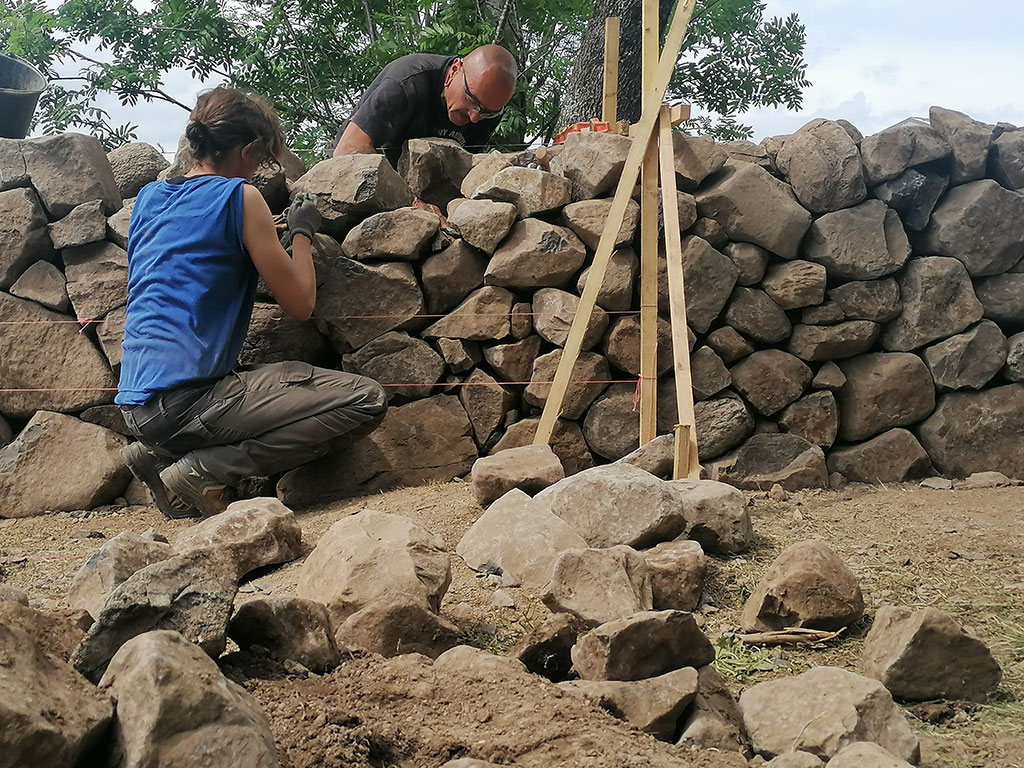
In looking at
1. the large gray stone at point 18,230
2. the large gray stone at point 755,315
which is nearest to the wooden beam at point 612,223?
the large gray stone at point 755,315

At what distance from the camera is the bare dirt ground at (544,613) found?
72.8 inches

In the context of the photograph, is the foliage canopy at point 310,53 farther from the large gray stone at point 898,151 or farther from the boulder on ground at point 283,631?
the boulder on ground at point 283,631

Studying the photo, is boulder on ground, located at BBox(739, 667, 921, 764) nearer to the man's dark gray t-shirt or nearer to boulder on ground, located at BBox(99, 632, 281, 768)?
boulder on ground, located at BBox(99, 632, 281, 768)

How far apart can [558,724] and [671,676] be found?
333mm

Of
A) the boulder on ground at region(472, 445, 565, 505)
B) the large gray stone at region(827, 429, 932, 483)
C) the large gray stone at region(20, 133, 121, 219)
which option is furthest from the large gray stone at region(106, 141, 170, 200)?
the large gray stone at region(827, 429, 932, 483)

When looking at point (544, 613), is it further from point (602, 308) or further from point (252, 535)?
point (602, 308)

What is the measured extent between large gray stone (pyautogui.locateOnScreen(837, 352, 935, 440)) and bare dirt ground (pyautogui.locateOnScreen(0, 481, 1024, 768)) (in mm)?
352

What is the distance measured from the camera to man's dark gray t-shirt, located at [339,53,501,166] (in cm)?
529

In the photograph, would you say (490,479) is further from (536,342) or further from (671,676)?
(671,676)

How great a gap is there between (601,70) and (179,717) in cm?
583

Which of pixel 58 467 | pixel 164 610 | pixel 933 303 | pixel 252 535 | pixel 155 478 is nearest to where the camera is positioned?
pixel 164 610

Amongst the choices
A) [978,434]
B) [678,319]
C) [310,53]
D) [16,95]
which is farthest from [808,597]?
[310,53]

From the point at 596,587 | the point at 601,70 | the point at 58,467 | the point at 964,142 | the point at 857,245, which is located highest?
the point at 601,70

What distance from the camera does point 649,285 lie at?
4.44 metres
